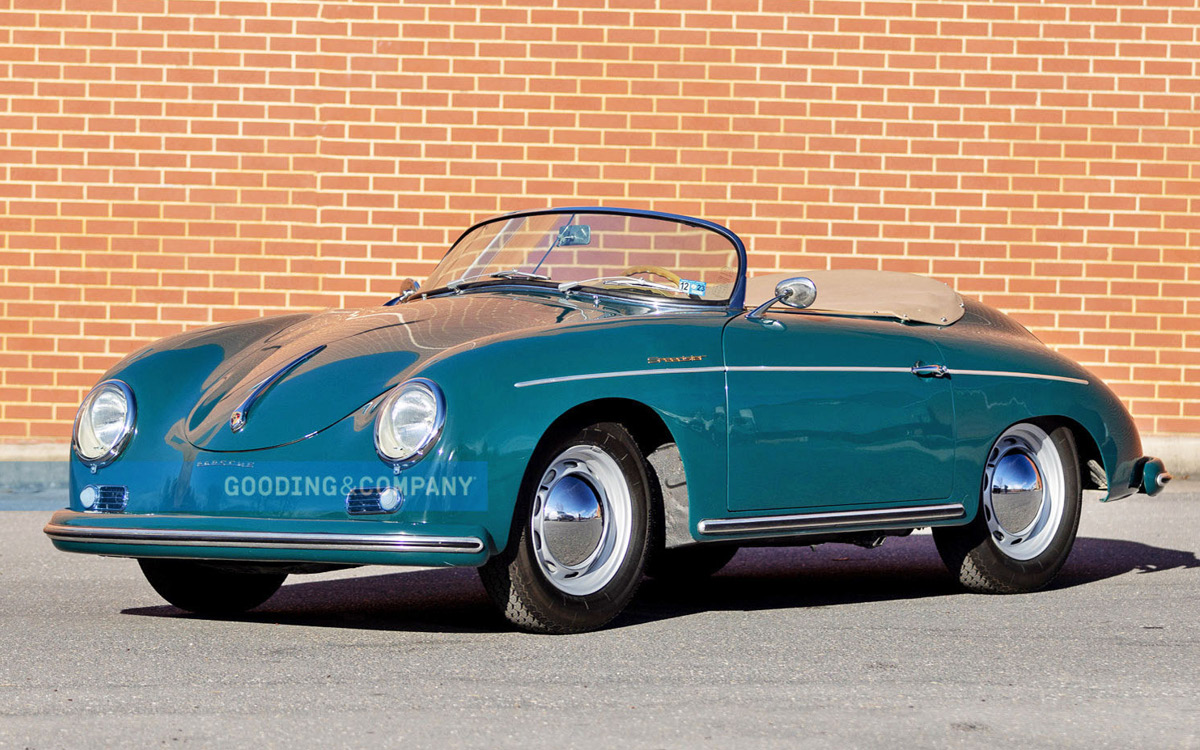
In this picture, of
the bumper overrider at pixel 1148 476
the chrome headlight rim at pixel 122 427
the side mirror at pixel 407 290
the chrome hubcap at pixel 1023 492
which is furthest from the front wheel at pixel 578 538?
the bumper overrider at pixel 1148 476

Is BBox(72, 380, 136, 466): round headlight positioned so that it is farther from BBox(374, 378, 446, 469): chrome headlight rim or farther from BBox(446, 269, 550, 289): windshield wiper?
BBox(446, 269, 550, 289): windshield wiper

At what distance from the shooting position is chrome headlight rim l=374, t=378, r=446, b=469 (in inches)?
180

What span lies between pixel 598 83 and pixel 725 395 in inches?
223

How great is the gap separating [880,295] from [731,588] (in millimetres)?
1252

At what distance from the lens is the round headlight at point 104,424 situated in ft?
Result: 16.8

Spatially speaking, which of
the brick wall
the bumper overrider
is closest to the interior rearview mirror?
the bumper overrider

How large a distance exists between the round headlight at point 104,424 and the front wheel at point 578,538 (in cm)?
121

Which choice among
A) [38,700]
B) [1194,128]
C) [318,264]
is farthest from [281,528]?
[1194,128]

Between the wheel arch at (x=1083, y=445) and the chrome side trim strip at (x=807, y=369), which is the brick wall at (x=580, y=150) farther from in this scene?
the chrome side trim strip at (x=807, y=369)

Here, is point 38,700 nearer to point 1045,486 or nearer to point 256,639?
point 256,639

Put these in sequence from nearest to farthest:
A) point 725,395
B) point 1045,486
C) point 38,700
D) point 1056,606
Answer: point 38,700 → point 725,395 → point 1056,606 → point 1045,486

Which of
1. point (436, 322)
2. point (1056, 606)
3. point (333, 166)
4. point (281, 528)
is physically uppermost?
point (333, 166)

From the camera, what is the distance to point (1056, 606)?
5.78 metres

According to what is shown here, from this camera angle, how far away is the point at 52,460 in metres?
10.3
